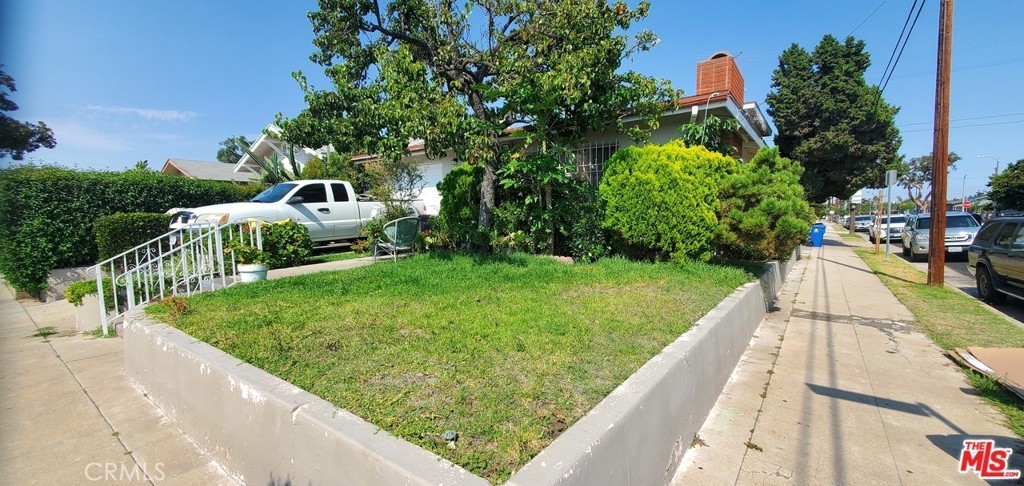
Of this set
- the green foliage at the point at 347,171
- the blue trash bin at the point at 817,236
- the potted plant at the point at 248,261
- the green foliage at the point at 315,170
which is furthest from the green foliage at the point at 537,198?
the blue trash bin at the point at 817,236

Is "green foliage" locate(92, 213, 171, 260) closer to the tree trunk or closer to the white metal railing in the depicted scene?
the white metal railing

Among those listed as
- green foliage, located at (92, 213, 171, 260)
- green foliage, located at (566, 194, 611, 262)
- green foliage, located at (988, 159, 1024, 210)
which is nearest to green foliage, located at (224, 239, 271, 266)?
green foliage, located at (92, 213, 171, 260)

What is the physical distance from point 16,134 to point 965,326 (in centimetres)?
918

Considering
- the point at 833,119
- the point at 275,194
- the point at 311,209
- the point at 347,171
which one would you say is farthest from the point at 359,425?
the point at 833,119

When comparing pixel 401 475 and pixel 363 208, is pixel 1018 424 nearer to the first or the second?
pixel 401 475

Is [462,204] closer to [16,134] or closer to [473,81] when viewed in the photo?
[473,81]

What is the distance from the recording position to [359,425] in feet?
7.37

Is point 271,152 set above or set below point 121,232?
above

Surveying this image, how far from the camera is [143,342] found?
4000mm

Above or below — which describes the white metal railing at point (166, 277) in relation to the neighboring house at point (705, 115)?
below

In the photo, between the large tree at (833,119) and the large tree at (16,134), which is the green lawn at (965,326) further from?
the large tree at (833,119)

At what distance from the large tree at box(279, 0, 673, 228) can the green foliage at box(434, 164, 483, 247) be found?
0.48 meters

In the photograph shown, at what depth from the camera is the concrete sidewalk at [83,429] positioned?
2.72m

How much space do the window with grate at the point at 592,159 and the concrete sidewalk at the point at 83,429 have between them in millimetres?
8323
